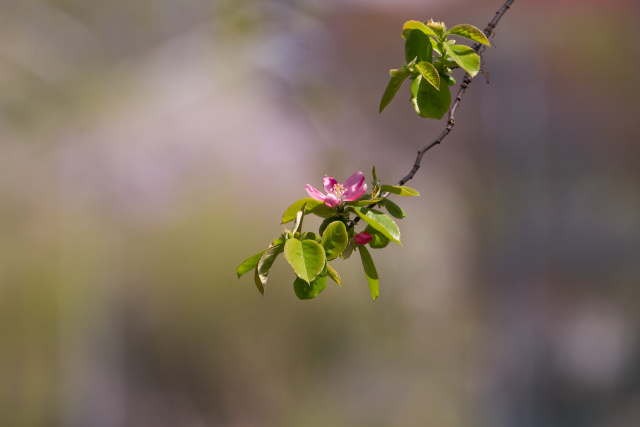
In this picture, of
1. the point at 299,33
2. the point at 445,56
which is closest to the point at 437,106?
the point at 445,56

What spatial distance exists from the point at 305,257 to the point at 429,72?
164 mm

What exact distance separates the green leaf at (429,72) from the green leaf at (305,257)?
147mm

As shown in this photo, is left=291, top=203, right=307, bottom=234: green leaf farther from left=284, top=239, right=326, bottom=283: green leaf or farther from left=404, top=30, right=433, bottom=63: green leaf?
left=404, top=30, right=433, bottom=63: green leaf

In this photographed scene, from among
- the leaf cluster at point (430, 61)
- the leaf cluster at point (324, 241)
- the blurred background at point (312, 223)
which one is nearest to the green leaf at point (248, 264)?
the leaf cluster at point (324, 241)

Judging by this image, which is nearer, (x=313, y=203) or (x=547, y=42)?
(x=313, y=203)

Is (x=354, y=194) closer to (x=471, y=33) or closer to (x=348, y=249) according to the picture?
(x=348, y=249)

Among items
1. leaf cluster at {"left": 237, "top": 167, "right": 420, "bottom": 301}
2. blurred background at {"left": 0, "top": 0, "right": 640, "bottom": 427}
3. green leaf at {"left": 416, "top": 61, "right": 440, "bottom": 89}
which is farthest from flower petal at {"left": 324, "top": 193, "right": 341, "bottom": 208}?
blurred background at {"left": 0, "top": 0, "right": 640, "bottom": 427}

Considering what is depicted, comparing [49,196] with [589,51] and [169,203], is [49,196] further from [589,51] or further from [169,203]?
[589,51]

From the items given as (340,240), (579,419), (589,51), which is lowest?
(579,419)

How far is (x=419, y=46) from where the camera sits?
0.50m

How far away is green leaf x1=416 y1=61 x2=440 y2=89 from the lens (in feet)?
1.56

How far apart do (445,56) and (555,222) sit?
3.22ft

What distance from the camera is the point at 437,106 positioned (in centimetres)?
50

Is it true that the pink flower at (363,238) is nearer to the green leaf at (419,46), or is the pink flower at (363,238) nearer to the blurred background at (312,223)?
the green leaf at (419,46)
